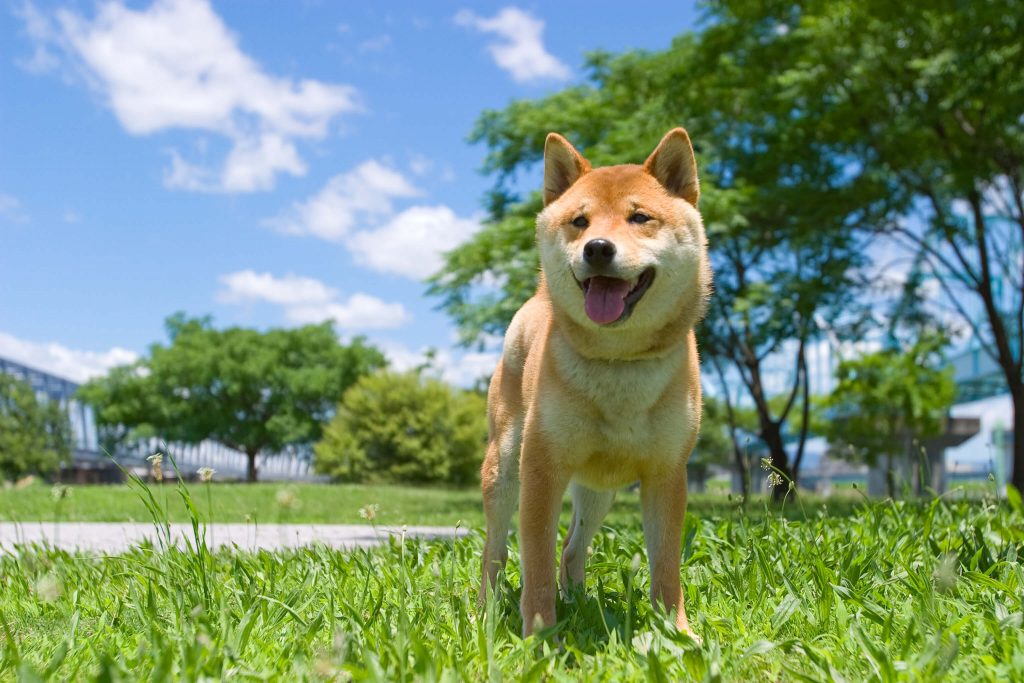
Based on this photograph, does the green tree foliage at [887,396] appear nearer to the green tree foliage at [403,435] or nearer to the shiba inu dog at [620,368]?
the green tree foliage at [403,435]

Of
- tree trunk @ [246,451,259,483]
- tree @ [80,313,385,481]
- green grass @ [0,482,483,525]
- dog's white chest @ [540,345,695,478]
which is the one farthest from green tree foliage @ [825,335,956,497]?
tree trunk @ [246,451,259,483]

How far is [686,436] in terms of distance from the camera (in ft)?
10.9

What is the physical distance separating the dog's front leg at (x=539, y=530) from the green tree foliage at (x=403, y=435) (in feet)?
91.3

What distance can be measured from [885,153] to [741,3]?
12.1 feet

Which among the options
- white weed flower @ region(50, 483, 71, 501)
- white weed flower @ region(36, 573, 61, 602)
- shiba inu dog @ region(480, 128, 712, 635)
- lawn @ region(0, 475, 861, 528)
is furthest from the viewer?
lawn @ region(0, 475, 861, 528)

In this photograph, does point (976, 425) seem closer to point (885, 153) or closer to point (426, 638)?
point (885, 153)

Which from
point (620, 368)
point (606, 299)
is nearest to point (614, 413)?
point (620, 368)

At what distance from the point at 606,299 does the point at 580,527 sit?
143 centimetres

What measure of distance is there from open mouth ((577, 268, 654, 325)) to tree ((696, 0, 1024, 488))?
35.5ft

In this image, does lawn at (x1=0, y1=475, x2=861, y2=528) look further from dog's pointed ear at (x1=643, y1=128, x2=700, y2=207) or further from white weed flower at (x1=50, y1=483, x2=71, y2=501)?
dog's pointed ear at (x1=643, y1=128, x2=700, y2=207)

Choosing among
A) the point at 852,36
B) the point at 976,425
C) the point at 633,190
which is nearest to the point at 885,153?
the point at 852,36

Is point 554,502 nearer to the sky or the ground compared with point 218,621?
nearer to the sky

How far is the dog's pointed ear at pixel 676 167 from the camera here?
3424 mm

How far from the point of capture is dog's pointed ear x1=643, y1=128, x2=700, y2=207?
3424 mm
